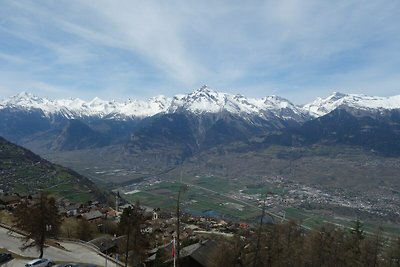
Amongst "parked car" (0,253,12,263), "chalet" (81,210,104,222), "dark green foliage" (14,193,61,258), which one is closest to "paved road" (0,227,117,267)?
"parked car" (0,253,12,263)

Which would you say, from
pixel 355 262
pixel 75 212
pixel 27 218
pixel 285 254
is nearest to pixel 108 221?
pixel 75 212

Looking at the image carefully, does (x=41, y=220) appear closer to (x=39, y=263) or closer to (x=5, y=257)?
(x=5, y=257)

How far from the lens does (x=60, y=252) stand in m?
64.6

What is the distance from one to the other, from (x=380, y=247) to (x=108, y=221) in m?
57.8

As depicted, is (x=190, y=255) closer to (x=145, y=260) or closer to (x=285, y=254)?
(x=145, y=260)

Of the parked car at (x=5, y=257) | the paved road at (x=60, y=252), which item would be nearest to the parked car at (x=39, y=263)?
the paved road at (x=60, y=252)

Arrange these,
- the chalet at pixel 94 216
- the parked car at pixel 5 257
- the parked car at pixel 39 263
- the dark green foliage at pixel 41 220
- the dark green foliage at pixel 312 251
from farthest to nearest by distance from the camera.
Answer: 1. the chalet at pixel 94 216
2. the dark green foliage at pixel 312 251
3. the dark green foliage at pixel 41 220
4. the parked car at pixel 5 257
5. the parked car at pixel 39 263

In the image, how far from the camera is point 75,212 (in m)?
128

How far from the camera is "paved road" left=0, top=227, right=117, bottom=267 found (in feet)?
200

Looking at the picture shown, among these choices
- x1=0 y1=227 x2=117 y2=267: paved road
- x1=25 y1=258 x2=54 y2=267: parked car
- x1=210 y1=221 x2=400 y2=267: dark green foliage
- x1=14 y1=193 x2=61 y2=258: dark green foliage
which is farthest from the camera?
x1=210 y1=221 x2=400 y2=267: dark green foliage

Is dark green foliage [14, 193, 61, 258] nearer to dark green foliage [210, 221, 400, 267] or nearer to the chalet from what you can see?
dark green foliage [210, 221, 400, 267]

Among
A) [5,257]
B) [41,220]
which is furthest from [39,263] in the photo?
[41,220]

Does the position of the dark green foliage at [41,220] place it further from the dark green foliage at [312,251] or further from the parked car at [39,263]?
the dark green foliage at [312,251]

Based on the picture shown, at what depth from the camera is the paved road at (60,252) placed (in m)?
61.0
